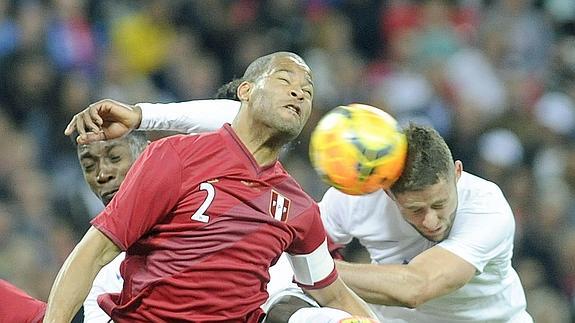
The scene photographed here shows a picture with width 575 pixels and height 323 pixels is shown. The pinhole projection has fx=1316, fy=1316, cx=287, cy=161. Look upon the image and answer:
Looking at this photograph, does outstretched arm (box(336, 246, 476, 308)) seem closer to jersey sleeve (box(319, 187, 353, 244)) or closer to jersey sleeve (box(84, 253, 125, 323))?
jersey sleeve (box(319, 187, 353, 244))

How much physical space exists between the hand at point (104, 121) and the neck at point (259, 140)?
455 mm

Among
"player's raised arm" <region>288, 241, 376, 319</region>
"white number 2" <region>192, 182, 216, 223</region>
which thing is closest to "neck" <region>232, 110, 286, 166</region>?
"white number 2" <region>192, 182, 216, 223</region>

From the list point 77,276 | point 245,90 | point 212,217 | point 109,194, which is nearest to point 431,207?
point 245,90

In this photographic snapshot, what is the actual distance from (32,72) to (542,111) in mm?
4086

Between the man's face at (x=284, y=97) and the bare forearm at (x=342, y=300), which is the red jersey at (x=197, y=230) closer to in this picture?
the man's face at (x=284, y=97)

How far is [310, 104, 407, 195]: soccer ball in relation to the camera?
14.9ft

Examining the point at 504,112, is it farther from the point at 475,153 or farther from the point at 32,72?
the point at 32,72

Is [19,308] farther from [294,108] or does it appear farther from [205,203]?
[294,108]

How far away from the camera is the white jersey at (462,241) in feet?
16.6

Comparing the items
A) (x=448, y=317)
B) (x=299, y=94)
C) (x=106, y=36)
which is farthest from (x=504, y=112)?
(x=299, y=94)

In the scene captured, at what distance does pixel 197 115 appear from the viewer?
4.89 m

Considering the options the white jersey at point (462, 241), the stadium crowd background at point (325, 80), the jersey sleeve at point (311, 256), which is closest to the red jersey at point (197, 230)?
the jersey sleeve at point (311, 256)

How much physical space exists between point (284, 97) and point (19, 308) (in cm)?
138

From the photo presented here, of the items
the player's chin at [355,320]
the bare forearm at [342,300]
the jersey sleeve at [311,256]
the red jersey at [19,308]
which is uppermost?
the jersey sleeve at [311,256]
